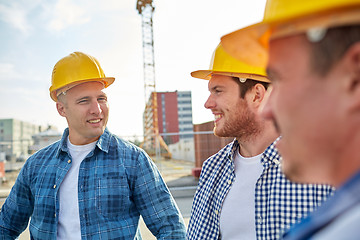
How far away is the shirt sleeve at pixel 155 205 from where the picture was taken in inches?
95.0

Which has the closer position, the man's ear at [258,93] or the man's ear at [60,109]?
the man's ear at [258,93]

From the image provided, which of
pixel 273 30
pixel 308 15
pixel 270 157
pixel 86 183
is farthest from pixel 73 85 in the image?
pixel 308 15

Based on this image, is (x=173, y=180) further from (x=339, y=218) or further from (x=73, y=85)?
(x=339, y=218)

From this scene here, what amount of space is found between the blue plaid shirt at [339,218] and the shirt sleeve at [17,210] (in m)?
2.66

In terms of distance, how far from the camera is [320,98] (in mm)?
687

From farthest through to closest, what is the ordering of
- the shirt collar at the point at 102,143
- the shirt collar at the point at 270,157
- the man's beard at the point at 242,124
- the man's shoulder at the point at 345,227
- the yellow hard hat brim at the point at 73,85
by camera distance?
1. the yellow hard hat brim at the point at 73,85
2. the shirt collar at the point at 102,143
3. the man's beard at the point at 242,124
4. the shirt collar at the point at 270,157
5. the man's shoulder at the point at 345,227

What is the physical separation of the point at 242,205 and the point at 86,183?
128 cm

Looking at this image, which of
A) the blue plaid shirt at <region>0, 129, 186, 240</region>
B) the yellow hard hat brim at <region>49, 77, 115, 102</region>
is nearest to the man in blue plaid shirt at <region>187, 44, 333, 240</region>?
the blue plaid shirt at <region>0, 129, 186, 240</region>

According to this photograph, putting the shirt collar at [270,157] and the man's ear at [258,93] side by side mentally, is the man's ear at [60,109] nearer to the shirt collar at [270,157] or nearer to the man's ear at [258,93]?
the man's ear at [258,93]

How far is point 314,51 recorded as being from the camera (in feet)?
2.33

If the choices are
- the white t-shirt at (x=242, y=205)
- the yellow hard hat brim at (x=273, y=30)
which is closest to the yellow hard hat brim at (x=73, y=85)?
the white t-shirt at (x=242, y=205)

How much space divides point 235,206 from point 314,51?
1602 millimetres

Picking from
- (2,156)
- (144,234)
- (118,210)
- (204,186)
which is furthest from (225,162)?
(2,156)

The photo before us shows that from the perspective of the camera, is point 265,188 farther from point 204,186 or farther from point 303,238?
point 303,238
